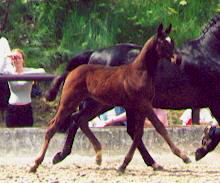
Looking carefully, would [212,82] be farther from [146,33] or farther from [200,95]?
[146,33]

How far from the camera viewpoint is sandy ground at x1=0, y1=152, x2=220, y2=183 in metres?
10.6

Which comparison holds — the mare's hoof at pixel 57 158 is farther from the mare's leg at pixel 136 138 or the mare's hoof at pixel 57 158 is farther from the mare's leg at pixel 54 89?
the mare's leg at pixel 136 138

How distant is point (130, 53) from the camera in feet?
41.0

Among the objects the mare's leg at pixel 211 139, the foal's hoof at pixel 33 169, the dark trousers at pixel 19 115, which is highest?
the foal's hoof at pixel 33 169

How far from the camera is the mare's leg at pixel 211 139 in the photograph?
39.8 feet

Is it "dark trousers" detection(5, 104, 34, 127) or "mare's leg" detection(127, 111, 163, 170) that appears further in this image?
"dark trousers" detection(5, 104, 34, 127)

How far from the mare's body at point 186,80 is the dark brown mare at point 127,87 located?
731 mm

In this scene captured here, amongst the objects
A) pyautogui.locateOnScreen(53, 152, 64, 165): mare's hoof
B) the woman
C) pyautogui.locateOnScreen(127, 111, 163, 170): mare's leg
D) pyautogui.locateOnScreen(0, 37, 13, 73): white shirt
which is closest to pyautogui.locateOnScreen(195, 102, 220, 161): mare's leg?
pyautogui.locateOnScreen(127, 111, 163, 170): mare's leg

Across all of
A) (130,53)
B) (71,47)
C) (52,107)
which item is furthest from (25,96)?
(52,107)

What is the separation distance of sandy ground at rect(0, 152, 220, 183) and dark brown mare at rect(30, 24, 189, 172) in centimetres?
22

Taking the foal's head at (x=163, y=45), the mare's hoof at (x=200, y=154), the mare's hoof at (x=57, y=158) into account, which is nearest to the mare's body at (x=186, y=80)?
the mare's hoof at (x=57, y=158)

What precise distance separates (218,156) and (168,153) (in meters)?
0.60

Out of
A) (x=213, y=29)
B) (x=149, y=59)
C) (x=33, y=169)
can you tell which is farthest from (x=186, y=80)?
(x=33, y=169)

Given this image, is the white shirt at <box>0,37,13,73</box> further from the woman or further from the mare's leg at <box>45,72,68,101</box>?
the mare's leg at <box>45,72,68,101</box>
